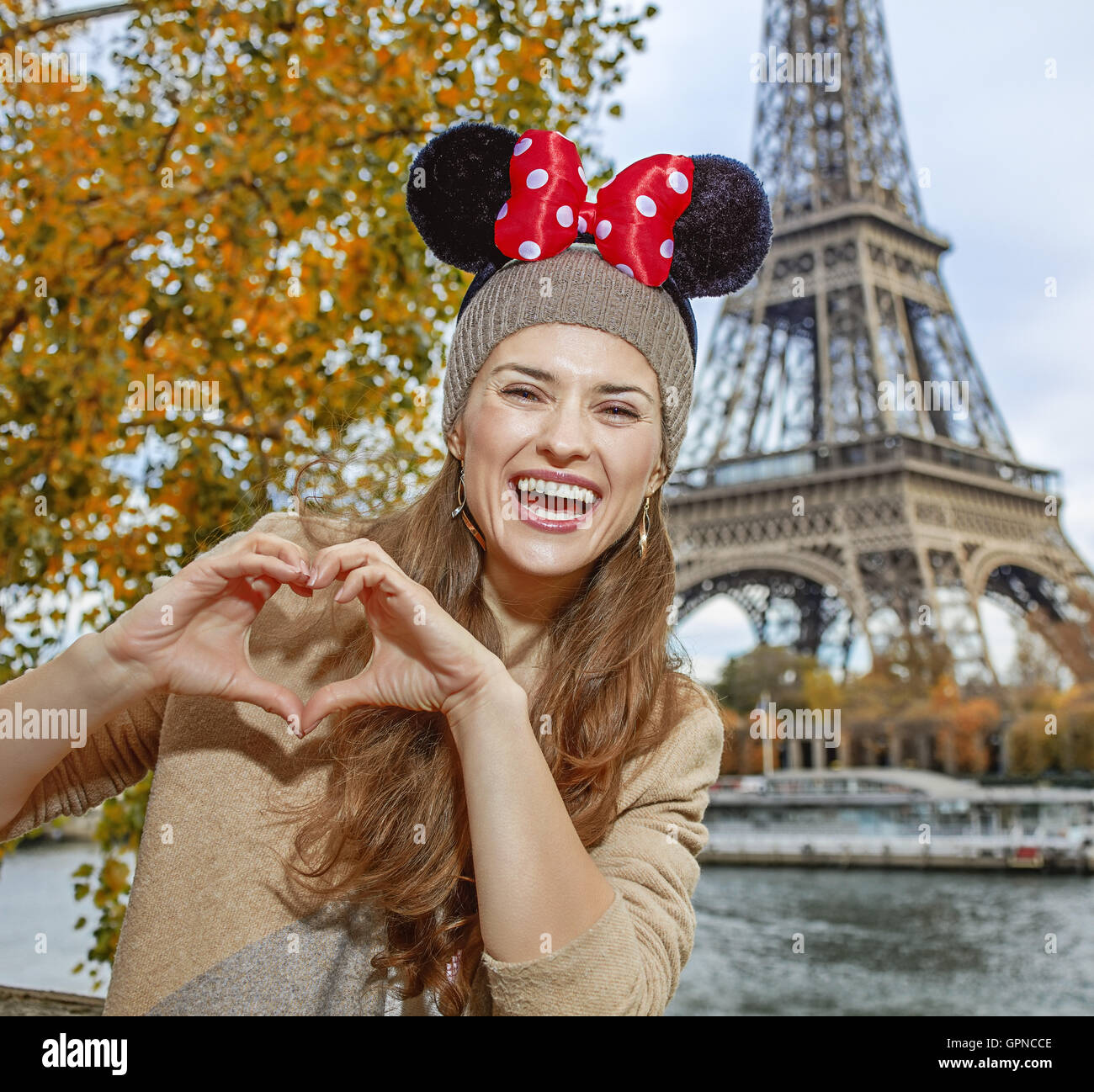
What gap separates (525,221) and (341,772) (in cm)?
89

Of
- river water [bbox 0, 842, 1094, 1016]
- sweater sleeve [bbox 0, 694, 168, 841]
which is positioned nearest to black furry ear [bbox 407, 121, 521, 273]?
sweater sleeve [bbox 0, 694, 168, 841]

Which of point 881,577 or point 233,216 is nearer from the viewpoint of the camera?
point 233,216

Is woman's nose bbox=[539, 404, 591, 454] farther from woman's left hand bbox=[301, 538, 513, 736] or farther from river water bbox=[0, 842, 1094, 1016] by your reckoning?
river water bbox=[0, 842, 1094, 1016]

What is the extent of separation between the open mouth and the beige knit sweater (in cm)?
37

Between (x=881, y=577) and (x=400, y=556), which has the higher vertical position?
(x=881, y=577)

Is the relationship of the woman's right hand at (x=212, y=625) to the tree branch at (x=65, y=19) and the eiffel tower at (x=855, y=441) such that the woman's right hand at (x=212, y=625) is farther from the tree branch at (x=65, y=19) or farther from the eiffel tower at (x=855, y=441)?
the eiffel tower at (x=855, y=441)

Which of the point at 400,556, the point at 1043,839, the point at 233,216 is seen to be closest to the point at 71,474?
the point at 233,216

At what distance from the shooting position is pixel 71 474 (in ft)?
10.7

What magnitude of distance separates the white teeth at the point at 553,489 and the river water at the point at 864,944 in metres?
11.8

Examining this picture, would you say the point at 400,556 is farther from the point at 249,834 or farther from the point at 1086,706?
the point at 1086,706

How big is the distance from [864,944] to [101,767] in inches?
688

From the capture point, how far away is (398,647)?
4.71ft

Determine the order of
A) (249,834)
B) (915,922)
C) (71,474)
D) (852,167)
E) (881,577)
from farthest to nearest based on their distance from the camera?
(852,167), (881,577), (915,922), (71,474), (249,834)

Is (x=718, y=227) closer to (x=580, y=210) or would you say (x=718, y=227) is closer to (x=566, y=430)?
(x=580, y=210)
